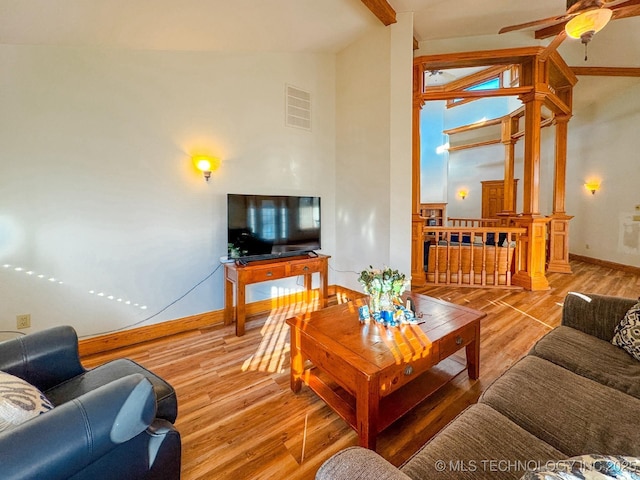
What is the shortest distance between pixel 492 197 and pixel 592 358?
866 centimetres

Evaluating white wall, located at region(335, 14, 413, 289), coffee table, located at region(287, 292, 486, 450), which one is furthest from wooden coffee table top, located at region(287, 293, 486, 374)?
white wall, located at region(335, 14, 413, 289)

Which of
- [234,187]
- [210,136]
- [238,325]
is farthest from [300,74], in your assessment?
[238,325]

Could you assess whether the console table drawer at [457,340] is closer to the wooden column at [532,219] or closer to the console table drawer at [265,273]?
the console table drawer at [265,273]

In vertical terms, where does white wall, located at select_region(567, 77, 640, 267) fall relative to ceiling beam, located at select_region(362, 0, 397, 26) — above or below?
below

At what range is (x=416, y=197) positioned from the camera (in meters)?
4.52

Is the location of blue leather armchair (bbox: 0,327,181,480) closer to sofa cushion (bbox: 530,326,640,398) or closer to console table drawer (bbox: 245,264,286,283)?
console table drawer (bbox: 245,264,286,283)

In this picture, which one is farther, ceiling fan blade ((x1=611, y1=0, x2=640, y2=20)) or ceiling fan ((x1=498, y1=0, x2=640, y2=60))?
ceiling fan blade ((x1=611, y1=0, x2=640, y2=20))

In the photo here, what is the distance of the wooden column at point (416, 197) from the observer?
14.1 feet

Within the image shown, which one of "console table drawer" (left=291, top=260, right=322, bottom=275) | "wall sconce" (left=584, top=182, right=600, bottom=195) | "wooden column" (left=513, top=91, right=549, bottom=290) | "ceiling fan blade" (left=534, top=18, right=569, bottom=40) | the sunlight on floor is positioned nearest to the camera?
the sunlight on floor

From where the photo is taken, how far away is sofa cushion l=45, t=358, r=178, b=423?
4.40 feet

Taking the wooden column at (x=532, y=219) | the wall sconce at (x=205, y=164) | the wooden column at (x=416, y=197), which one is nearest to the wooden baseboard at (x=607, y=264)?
the wooden column at (x=532, y=219)

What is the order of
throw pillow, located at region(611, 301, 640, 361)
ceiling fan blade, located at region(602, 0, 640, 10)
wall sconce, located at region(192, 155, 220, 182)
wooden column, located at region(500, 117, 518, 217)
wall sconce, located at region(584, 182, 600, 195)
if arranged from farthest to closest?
wooden column, located at region(500, 117, 518, 217) < wall sconce, located at region(584, 182, 600, 195) < wall sconce, located at region(192, 155, 220, 182) < ceiling fan blade, located at region(602, 0, 640, 10) < throw pillow, located at region(611, 301, 640, 361)

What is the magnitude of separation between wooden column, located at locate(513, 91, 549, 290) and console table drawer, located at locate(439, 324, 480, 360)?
3153 mm

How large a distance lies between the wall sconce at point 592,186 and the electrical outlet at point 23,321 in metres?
9.39
